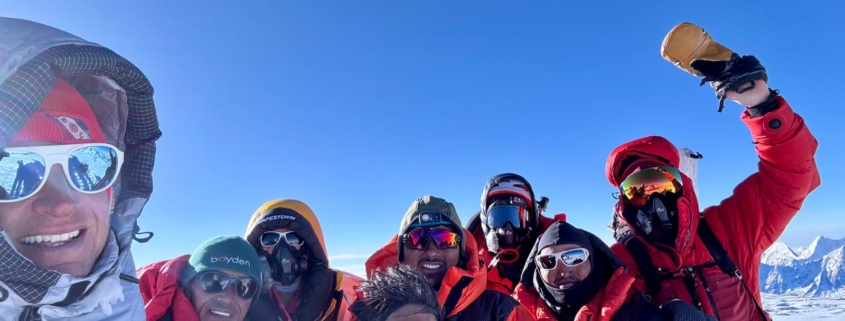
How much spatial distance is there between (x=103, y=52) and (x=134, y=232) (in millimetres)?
949

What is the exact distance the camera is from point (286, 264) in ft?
14.3

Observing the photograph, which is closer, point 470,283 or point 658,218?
point 470,283

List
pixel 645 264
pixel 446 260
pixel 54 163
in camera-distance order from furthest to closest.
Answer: pixel 645 264, pixel 446 260, pixel 54 163

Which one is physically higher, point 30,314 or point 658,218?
point 658,218

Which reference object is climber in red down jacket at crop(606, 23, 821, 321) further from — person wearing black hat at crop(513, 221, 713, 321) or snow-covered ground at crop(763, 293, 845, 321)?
snow-covered ground at crop(763, 293, 845, 321)

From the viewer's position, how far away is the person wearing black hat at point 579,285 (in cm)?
363

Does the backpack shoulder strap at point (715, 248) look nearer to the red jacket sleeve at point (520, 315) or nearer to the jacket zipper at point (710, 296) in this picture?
the jacket zipper at point (710, 296)

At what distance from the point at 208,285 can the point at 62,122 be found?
219cm

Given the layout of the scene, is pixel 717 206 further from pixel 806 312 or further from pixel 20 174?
pixel 806 312

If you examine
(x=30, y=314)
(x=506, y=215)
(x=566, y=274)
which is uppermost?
(x=506, y=215)

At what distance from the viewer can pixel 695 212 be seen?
4.59 metres

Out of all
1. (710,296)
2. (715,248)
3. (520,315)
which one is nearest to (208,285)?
(520,315)

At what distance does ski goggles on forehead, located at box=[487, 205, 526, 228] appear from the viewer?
5.21m

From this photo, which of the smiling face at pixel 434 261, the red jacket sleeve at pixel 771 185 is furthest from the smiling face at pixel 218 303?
the red jacket sleeve at pixel 771 185
